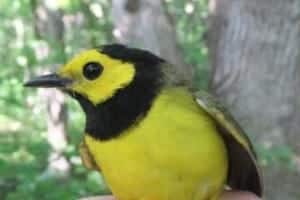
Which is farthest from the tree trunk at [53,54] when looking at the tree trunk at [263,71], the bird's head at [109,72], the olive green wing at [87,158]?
the bird's head at [109,72]

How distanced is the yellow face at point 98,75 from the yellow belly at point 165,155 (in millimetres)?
162

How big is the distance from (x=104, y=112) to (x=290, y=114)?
9.56 ft

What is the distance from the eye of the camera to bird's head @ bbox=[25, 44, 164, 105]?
9.43 feet

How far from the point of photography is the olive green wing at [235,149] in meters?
2.91

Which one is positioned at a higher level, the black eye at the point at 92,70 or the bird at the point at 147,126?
the black eye at the point at 92,70

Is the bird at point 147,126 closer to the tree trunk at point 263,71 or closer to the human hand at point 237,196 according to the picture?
the human hand at point 237,196

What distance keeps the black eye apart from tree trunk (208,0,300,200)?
2.61 meters

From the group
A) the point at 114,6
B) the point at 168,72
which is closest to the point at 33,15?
the point at 114,6

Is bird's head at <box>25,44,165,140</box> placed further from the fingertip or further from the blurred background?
the blurred background

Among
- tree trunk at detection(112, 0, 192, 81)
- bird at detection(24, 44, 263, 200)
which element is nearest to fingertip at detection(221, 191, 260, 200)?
bird at detection(24, 44, 263, 200)

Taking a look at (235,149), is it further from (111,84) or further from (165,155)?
(111,84)

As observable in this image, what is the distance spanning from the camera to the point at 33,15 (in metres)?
8.52

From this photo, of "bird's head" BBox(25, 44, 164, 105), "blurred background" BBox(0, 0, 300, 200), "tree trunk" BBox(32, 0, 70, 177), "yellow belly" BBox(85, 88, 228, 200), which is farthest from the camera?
"tree trunk" BBox(32, 0, 70, 177)

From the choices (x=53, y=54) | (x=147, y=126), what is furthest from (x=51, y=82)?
(x=53, y=54)
